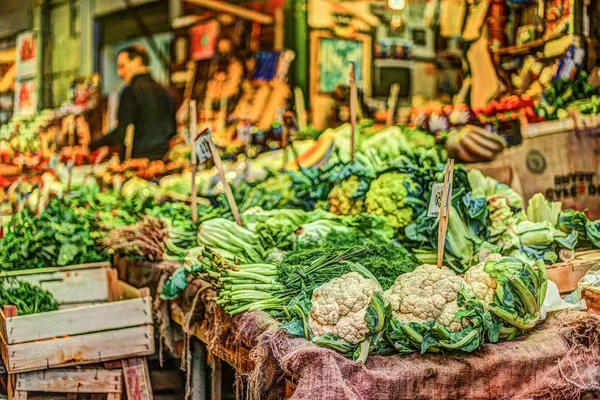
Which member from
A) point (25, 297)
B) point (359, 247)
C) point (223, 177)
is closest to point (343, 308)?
point (359, 247)

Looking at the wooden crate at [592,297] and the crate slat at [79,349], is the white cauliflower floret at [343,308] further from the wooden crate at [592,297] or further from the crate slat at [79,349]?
the crate slat at [79,349]

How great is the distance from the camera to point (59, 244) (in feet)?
15.2

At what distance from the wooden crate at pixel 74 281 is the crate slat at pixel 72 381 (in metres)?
0.79

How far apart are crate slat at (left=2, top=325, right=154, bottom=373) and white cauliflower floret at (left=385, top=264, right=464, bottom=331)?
1.70m

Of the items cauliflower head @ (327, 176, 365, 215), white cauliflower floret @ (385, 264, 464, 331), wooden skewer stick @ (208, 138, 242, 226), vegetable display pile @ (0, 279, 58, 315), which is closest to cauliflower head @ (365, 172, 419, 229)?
cauliflower head @ (327, 176, 365, 215)

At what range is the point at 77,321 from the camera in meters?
3.61

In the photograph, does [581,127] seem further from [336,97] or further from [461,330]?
[336,97]

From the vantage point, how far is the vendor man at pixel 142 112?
862 cm

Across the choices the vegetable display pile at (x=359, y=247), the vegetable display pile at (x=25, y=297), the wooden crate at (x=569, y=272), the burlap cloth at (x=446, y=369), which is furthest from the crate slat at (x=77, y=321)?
the wooden crate at (x=569, y=272)

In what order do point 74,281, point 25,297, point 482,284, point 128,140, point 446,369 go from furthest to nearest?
point 128,140, point 74,281, point 25,297, point 482,284, point 446,369

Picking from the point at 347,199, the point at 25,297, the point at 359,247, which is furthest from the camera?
the point at 347,199

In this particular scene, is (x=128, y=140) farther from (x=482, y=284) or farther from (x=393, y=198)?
(x=482, y=284)

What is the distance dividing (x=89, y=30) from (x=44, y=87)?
179 cm

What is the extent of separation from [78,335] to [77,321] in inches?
3.0
